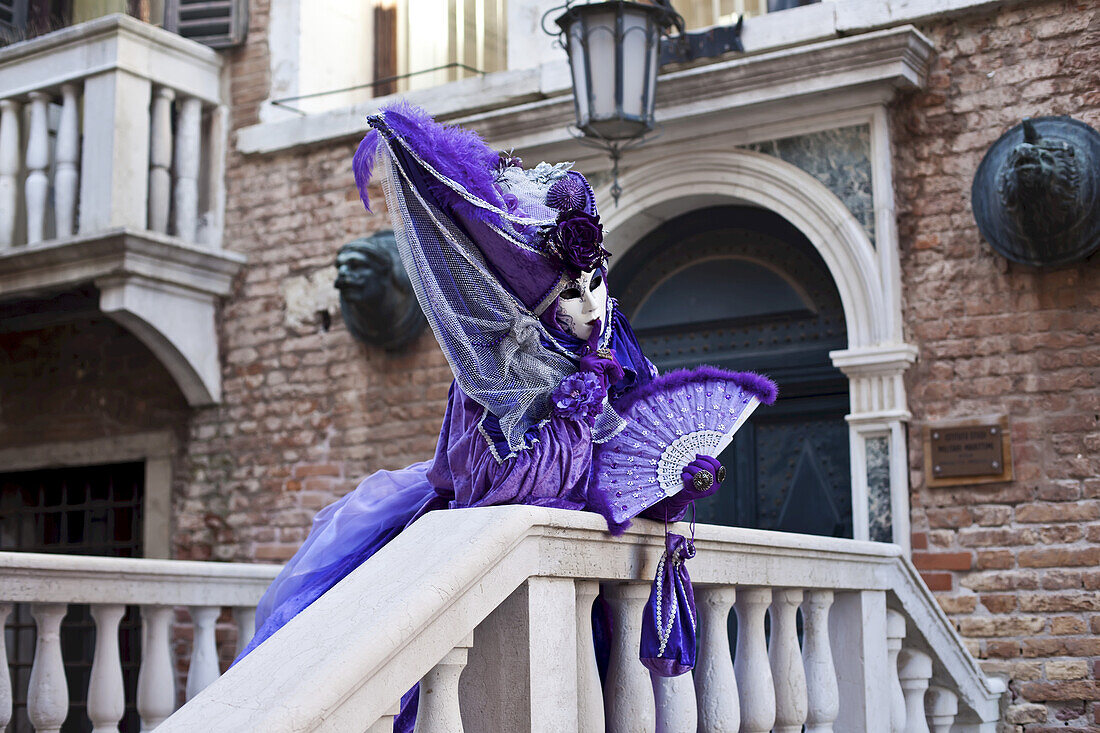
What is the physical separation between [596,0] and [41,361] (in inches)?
158

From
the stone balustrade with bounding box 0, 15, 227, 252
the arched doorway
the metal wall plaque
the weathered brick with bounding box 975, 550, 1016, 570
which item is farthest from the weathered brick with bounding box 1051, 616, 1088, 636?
the stone balustrade with bounding box 0, 15, 227, 252

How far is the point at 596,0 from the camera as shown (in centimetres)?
478

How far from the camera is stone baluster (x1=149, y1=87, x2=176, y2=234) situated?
Result: 615 centimetres

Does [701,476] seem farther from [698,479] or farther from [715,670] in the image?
[715,670]

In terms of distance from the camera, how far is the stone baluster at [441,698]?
5.91 feet

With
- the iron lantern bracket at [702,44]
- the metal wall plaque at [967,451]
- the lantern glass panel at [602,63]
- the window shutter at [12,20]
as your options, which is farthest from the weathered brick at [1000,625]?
the window shutter at [12,20]

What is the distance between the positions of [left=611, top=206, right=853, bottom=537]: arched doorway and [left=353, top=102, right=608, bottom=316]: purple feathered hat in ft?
9.66

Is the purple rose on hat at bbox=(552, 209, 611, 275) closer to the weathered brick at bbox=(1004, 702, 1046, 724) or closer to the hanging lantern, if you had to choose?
the hanging lantern

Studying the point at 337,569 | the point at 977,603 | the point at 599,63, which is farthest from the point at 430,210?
the point at 977,603

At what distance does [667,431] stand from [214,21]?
4897 millimetres

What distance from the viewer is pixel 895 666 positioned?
3.16 meters

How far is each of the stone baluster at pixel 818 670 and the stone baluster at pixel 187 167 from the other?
4.18 m

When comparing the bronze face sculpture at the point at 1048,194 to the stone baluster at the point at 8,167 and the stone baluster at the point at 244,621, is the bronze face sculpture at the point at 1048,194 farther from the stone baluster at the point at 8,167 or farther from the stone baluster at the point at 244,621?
the stone baluster at the point at 8,167

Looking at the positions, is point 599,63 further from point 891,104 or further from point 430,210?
point 430,210
